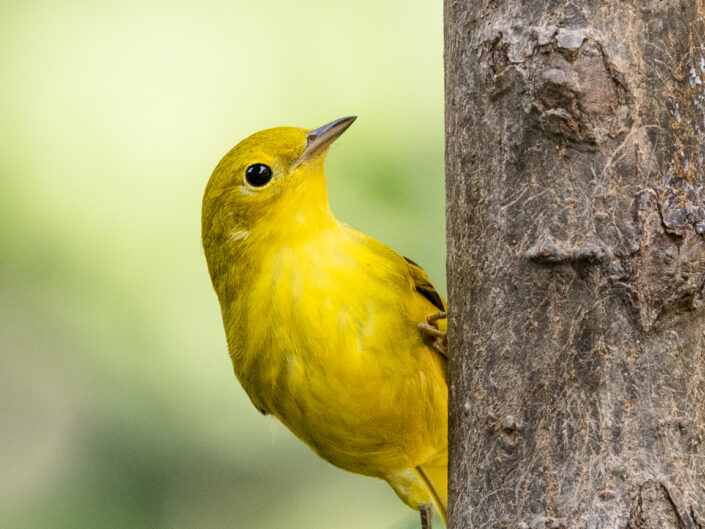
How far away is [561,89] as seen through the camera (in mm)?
2408

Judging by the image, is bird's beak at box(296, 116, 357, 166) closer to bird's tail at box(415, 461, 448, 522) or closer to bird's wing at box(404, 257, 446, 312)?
bird's wing at box(404, 257, 446, 312)

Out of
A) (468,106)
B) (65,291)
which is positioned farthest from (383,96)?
(468,106)

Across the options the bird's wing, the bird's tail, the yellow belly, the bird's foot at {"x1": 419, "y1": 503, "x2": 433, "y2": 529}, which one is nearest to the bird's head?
the yellow belly

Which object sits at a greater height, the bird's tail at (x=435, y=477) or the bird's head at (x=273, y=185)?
the bird's head at (x=273, y=185)

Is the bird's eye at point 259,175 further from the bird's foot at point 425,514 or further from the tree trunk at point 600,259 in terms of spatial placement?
the bird's foot at point 425,514

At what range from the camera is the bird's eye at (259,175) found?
3.96m

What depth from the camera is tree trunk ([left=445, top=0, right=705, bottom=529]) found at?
2.40 metres

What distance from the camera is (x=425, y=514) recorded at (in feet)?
15.3

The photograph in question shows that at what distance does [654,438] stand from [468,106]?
1.02m

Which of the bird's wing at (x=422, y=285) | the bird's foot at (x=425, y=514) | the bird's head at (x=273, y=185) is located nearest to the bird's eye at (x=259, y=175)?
the bird's head at (x=273, y=185)

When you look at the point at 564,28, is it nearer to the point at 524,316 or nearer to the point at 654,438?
the point at 524,316

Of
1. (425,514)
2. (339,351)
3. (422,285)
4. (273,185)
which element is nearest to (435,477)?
(425,514)

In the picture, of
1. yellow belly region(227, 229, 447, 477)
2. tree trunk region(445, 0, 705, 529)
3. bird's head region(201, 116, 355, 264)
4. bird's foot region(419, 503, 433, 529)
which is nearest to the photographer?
tree trunk region(445, 0, 705, 529)

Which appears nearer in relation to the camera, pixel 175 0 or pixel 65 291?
pixel 65 291
